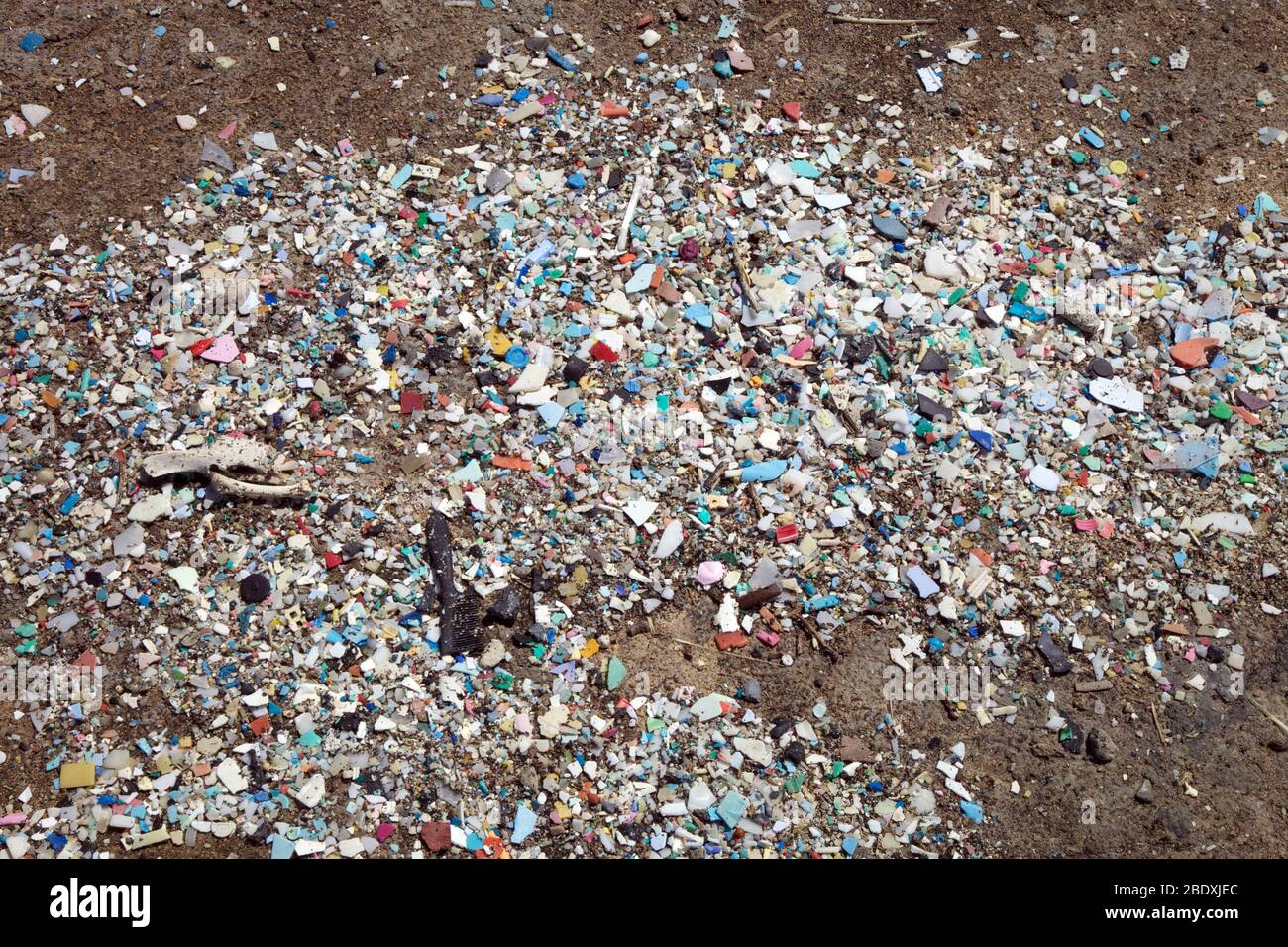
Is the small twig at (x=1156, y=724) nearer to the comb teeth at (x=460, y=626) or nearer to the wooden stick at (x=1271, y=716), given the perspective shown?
the wooden stick at (x=1271, y=716)

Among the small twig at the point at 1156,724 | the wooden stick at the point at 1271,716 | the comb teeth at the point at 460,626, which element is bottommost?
the comb teeth at the point at 460,626

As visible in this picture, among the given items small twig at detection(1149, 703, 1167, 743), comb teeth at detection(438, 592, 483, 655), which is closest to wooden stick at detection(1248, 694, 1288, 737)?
small twig at detection(1149, 703, 1167, 743)

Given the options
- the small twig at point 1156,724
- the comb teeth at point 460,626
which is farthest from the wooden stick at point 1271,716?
the comb teeth at point 460,626

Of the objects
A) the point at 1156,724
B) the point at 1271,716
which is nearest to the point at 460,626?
the point at 1156,724

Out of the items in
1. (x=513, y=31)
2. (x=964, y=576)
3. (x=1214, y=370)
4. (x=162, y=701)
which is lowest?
(x=162, y=701)

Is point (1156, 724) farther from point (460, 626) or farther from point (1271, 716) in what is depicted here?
point (460, 626)

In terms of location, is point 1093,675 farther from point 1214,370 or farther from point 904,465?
point 1214,370

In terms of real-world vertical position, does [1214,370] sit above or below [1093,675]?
above

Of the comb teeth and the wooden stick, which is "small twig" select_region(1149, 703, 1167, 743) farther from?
the comb teeth

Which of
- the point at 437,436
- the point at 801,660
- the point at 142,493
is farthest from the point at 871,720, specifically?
the point at 142,493

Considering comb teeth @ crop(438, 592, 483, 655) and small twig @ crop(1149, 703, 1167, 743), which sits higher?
small twig @ crop(1149, 703, 1167, 743)

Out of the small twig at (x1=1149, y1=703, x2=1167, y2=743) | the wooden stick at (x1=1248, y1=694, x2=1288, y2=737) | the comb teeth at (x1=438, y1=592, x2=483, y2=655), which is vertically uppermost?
the wooden stick at (x1=1248, y1=694, x2=1288, y2=737)
